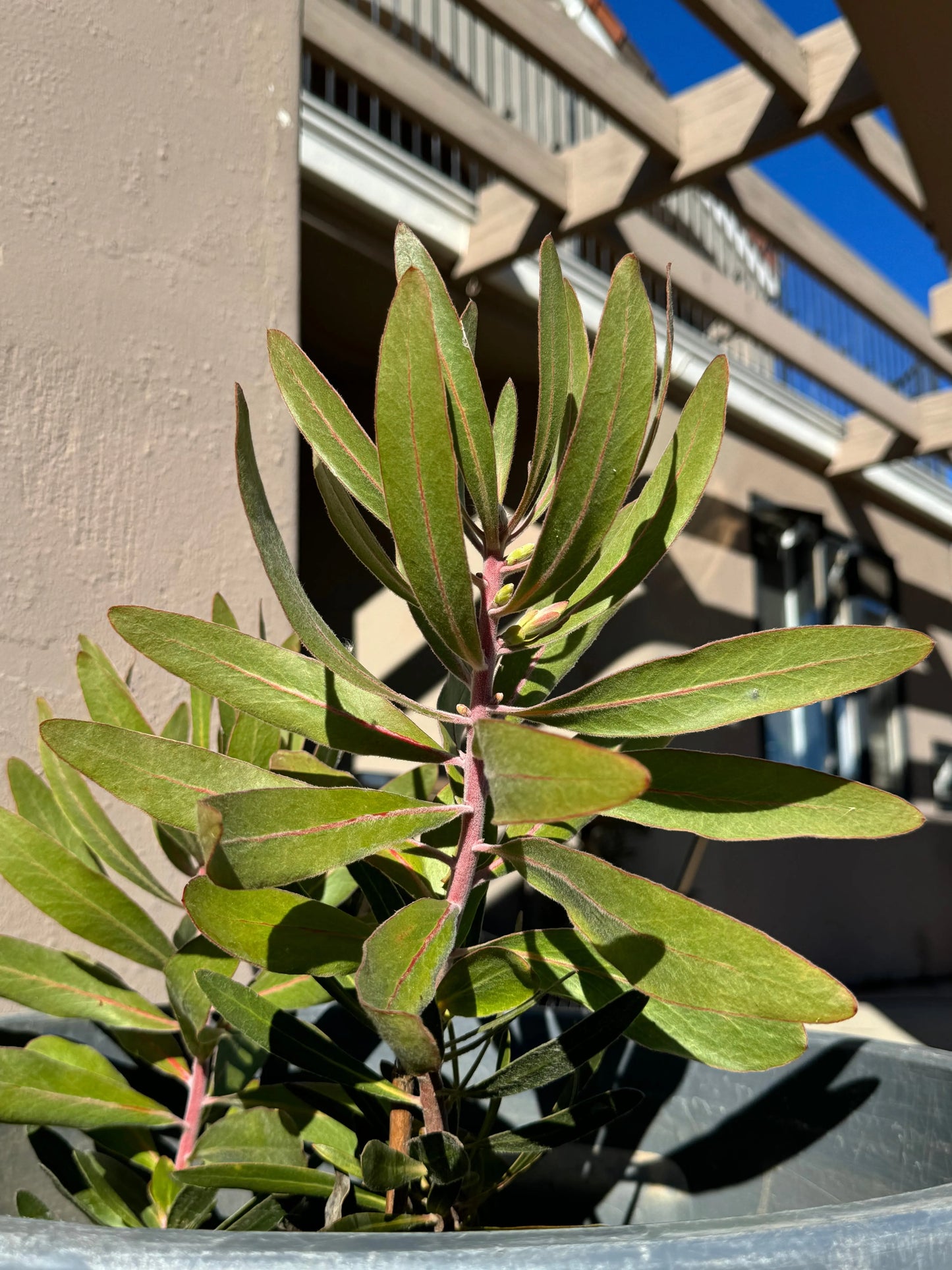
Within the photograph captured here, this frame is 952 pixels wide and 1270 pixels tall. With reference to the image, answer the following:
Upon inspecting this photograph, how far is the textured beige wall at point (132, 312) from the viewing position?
1.18 metres

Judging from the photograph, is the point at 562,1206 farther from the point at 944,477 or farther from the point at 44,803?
the point at 944,477

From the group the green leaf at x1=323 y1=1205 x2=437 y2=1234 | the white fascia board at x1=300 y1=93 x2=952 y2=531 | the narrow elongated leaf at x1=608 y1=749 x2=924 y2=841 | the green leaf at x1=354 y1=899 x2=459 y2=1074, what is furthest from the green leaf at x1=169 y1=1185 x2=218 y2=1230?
the white fascia board at x1=300 y1=93 x2=952 y2=531

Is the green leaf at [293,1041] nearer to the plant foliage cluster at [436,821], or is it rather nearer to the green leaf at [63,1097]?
the plant foliage cluster at [436,821]

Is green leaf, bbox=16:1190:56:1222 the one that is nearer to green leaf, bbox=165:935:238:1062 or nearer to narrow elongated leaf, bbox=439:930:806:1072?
green leaf, bbox=165:935:238:1062

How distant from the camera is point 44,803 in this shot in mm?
786

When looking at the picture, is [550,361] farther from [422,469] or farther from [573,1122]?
[573,1122]

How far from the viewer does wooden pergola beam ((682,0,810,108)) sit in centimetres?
276

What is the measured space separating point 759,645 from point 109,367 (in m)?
1.08

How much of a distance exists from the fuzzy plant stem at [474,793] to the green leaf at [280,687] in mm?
25

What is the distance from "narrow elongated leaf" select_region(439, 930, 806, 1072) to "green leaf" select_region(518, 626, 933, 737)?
0.11 metres

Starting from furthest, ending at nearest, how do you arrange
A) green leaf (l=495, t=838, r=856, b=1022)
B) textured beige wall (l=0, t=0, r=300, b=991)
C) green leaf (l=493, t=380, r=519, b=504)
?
1. textured beige wall (l=0, t=0, r=300, b=991)
2. green leaf (l=493, t=380, r=519, b=504)
3. green leaf (l=495, t=838, r=856, b=1022)

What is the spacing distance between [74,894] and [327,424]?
1.20 ft

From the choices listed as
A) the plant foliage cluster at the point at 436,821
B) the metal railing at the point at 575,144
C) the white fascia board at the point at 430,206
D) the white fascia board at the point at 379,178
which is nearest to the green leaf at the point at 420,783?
the plant foliage cluster at the point at 436,821

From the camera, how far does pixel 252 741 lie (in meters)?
0.70
